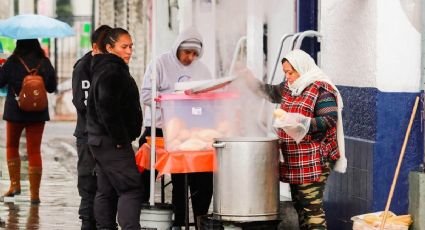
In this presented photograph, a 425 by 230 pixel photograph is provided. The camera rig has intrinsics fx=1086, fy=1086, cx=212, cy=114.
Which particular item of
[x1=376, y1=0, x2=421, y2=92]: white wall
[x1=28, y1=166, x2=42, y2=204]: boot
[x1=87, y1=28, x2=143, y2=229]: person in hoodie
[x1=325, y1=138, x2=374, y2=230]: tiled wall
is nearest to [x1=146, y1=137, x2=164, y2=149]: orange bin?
[x1=87, y1=28, x2=143, y2=229]: person in hoodie

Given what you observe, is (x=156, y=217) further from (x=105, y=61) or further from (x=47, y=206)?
(x=47, y=206)

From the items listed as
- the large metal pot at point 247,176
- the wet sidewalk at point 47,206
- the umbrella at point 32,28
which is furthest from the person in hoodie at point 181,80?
the umbrella at point 32,28

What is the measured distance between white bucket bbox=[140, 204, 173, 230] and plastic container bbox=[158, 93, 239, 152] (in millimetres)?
672

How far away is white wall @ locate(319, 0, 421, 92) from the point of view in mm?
8789

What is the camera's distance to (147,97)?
10117 millimetres

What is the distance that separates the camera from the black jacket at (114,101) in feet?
29.3

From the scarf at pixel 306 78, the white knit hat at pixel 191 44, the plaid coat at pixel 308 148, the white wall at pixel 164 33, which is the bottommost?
the plaid coat at pixel 308 148

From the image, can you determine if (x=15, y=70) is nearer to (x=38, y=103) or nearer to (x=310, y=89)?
(x=38, y=103)

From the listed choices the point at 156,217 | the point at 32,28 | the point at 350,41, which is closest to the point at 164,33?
the point at 32,28

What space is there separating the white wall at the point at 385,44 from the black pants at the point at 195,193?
166cm

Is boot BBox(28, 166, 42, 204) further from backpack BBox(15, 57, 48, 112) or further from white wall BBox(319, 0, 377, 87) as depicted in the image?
white wall BBox(319, 0, 377, 87)

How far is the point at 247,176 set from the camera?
8461mm

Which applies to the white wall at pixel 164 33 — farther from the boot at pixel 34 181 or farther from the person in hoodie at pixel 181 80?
the person in hoodie at pixel 181 80

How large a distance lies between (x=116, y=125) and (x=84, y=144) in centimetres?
131
